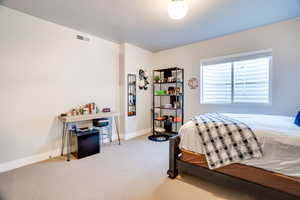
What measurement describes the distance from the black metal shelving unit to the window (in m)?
0.65

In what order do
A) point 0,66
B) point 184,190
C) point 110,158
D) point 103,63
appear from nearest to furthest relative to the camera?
point 184,190 → point 0,66 → point 110,158 → point 103,63

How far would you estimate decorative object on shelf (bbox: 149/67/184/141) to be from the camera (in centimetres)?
394

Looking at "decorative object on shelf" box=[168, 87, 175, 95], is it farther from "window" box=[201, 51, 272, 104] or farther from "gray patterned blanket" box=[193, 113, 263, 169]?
"gray patterned blanket" box=[193, 113, 263, 169]

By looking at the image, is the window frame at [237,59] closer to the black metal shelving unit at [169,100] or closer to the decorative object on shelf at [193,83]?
the decorative object on shelf at [193,83]

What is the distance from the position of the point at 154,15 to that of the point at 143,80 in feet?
6.85

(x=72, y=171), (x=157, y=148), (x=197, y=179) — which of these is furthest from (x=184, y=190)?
(x=72, y=171)

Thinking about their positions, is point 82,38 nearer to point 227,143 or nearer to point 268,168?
point 227,143

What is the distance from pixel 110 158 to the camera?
2660 millimetres

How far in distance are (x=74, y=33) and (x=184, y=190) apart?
354cm

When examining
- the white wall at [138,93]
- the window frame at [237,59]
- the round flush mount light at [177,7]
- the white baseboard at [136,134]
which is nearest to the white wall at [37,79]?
the white wall at [138,93]

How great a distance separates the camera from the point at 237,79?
3.25m

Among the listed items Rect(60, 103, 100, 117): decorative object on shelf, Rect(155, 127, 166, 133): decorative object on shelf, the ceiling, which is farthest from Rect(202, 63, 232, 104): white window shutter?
Rect(60, 103, 100, 117): decorative object on shelf

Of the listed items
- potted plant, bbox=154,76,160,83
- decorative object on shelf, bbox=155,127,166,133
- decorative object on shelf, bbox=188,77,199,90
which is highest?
potted plant, bbox=154,76,160,83

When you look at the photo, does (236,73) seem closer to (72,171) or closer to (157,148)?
(157,148)
